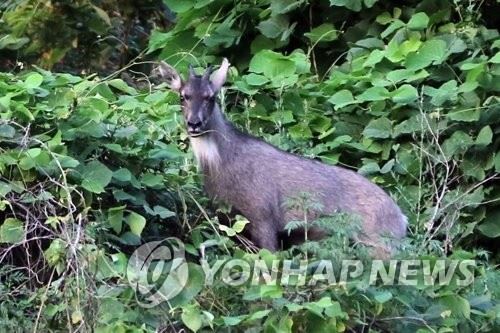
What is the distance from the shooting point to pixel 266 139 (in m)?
10.3

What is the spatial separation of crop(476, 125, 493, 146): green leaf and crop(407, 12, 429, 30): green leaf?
1.36 meters

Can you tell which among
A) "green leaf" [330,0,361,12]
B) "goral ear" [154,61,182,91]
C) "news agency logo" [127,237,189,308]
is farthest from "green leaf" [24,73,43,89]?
"green leaf" [330,0,361,12]

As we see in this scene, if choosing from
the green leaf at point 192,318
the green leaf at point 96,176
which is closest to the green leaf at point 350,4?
the green leaf at point 96,176

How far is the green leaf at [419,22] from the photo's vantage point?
440 inches

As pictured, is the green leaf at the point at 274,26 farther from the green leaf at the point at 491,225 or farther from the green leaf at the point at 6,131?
the green leaf at the point at 6,131

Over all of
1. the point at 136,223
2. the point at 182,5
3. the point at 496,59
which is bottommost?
the point at 136,223

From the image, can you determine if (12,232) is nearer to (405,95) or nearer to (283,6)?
(405,95)

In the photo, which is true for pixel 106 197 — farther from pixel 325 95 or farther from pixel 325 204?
pixel 325 95

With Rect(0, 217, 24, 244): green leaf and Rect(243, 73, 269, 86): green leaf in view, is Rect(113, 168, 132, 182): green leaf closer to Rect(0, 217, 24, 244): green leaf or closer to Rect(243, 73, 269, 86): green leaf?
Rect(0, 217, 24, 244): green leaf

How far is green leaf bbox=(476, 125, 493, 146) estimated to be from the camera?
10.1 m

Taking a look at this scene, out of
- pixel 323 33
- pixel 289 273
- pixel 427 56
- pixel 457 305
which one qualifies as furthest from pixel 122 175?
pixel 323 33

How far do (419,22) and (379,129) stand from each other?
114 centimetres

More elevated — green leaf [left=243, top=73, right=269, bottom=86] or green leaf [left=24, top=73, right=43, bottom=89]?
green leaf [left=24, top=73, right=43, bottom=89]

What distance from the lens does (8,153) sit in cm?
804
